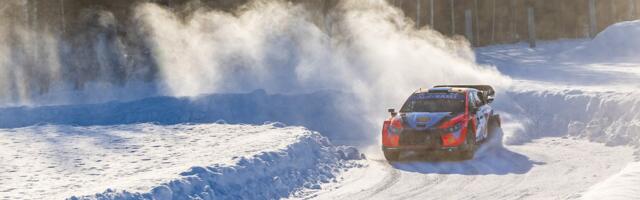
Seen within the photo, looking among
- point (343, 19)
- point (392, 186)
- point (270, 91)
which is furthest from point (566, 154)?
point (343, 19)

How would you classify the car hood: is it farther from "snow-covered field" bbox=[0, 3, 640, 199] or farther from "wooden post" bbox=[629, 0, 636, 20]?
"wooden post" bbox=[629, 0, 636, 20]

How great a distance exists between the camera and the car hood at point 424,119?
639 inches

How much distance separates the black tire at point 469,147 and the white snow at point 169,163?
209cm

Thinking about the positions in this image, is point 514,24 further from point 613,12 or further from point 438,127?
point 438,127

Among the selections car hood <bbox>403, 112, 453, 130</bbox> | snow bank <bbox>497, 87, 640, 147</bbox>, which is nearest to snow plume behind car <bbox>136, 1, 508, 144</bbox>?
snow bank <bbox>497, 87, 640, 147</bbox>

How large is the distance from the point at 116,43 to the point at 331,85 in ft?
41.1

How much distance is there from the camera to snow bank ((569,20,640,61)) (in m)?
33.2

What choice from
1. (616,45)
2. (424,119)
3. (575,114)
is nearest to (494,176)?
(424,119)

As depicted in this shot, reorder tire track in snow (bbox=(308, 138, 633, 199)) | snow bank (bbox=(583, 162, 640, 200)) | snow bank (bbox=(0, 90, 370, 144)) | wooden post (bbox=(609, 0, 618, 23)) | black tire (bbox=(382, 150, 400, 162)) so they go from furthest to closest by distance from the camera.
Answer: wooden post (bbox=(609, 0, 618, 23)) → snow bank (bbox=(0, 90, 370, 144)) → black tire (bbox=(382, 150, 400, 162)) → tire track in snow (bbox=(308, 138, 633, 199)) → snow bank (bbox=(583, 162, 640, 200))

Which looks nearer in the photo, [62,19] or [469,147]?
[469,147]

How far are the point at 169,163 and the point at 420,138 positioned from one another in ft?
15.5

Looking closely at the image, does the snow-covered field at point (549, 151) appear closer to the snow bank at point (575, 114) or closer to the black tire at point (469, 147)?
the snow bank at point (575, 114)

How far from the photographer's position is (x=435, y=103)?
57.7 ft

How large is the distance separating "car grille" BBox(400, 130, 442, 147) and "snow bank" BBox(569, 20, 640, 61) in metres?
19.0
